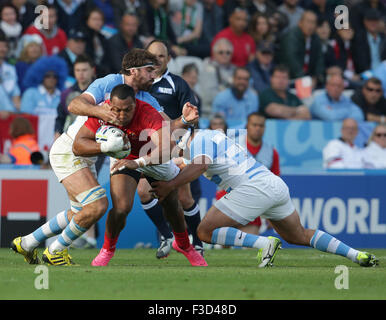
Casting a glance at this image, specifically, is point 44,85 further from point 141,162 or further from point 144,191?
point 141,162

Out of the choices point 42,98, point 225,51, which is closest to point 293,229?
point 42,98

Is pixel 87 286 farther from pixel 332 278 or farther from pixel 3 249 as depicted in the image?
pixel 3 249

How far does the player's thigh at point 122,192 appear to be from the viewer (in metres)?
8.83

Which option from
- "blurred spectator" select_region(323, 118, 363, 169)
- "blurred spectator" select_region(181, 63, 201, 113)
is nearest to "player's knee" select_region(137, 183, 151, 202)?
"blurred spectator" select_region(181, 63, 201, 113)

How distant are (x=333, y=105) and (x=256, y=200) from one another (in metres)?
7.08

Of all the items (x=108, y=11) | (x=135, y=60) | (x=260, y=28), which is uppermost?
(x=108, y=11)

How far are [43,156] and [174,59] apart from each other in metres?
3.40

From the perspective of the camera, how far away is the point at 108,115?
843 centimetres

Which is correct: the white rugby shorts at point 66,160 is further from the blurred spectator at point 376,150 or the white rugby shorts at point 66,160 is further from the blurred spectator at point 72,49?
the blurred spectator at point 376,150

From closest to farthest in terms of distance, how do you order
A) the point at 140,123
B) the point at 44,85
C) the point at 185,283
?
the point at 185,283 < the point at 140,123 < the point at 44,85

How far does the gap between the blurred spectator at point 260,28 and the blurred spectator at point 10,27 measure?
4611 millimetres

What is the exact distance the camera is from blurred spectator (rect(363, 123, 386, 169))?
14297mm

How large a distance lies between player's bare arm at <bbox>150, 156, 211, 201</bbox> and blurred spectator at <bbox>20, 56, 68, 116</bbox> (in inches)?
228

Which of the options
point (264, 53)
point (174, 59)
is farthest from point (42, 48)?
point (264, 53)
